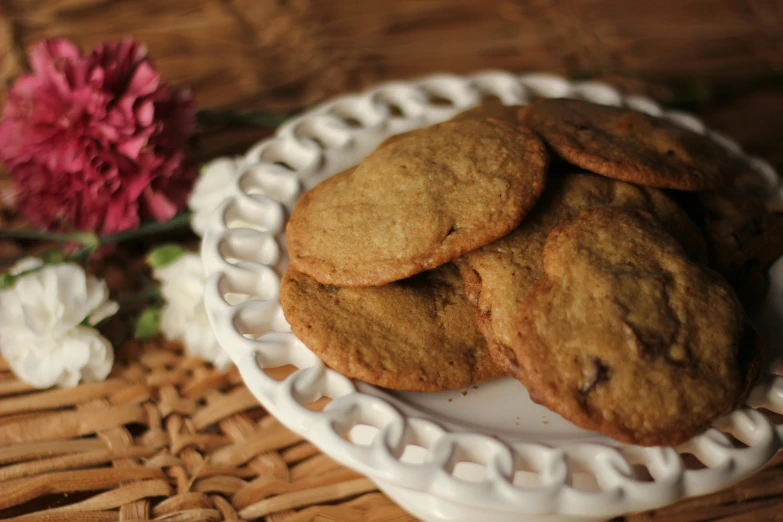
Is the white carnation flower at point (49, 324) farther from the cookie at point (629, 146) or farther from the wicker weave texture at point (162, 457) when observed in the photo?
the cookie at point (629, 146)

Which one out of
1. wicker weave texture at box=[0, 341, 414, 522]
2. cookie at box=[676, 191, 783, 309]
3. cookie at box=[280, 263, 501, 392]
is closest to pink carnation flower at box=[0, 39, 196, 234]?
wicker weave texture at box=[0, 341, 414, 522]

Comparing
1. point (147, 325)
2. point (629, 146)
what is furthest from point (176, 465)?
point (629, 146)

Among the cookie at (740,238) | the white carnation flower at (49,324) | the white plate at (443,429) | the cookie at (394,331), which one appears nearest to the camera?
the white plate at (443,429)

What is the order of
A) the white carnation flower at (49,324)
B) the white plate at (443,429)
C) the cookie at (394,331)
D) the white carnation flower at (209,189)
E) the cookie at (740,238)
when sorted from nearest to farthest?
the white plate at (443,429), the cookie at (394,331), the cookie at (740,238), the white carnation flower at (49,324), the white carnation flower at (209,189)

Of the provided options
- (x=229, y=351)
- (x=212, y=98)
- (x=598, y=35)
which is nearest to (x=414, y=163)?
(x=229, y=351)

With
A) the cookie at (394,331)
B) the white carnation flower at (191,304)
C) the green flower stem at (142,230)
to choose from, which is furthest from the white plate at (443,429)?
the green flower stem at (142,230)

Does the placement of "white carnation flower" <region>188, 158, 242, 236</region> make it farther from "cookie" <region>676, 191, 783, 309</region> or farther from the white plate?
"cookie" <region>676, 191, 783, 309</region>
